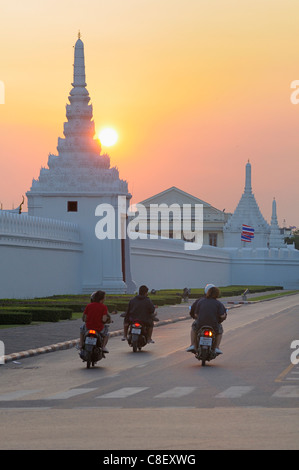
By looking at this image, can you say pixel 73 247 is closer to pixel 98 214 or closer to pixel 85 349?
pixel 98 214

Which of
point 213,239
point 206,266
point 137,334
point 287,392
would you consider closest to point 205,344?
point 137,334

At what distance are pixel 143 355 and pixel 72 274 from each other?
105ft

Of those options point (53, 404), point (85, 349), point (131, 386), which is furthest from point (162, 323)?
point (53, 404)

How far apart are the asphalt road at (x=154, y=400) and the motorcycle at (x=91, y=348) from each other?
218mm

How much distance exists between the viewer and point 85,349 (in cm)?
2000

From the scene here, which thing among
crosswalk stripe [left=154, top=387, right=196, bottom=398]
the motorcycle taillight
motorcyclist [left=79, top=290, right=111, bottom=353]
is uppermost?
motorcyclist [left=79, top=290, right=111, bottom=353]

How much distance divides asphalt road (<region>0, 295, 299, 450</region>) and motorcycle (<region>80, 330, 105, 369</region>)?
0.22 metres

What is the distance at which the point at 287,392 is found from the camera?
50.3 ft

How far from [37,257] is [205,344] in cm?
2854

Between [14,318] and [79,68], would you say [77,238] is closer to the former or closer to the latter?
[79,68]

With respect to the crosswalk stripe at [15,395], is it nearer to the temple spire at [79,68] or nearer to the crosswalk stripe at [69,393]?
the crosswalk stripe at [69,393]

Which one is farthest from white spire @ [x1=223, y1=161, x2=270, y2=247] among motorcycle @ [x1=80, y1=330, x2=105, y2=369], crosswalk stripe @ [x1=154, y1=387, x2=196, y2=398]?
crosswalk stripe @ [x1=154, y1=387, x2=196, y2=398]

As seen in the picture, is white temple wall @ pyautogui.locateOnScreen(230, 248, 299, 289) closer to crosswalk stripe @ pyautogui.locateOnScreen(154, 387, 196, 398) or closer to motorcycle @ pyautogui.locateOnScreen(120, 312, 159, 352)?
motorcycle @ pyautogui.locateOnScreen(120, 312, 159, 352)

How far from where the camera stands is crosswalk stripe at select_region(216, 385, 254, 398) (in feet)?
49.1
